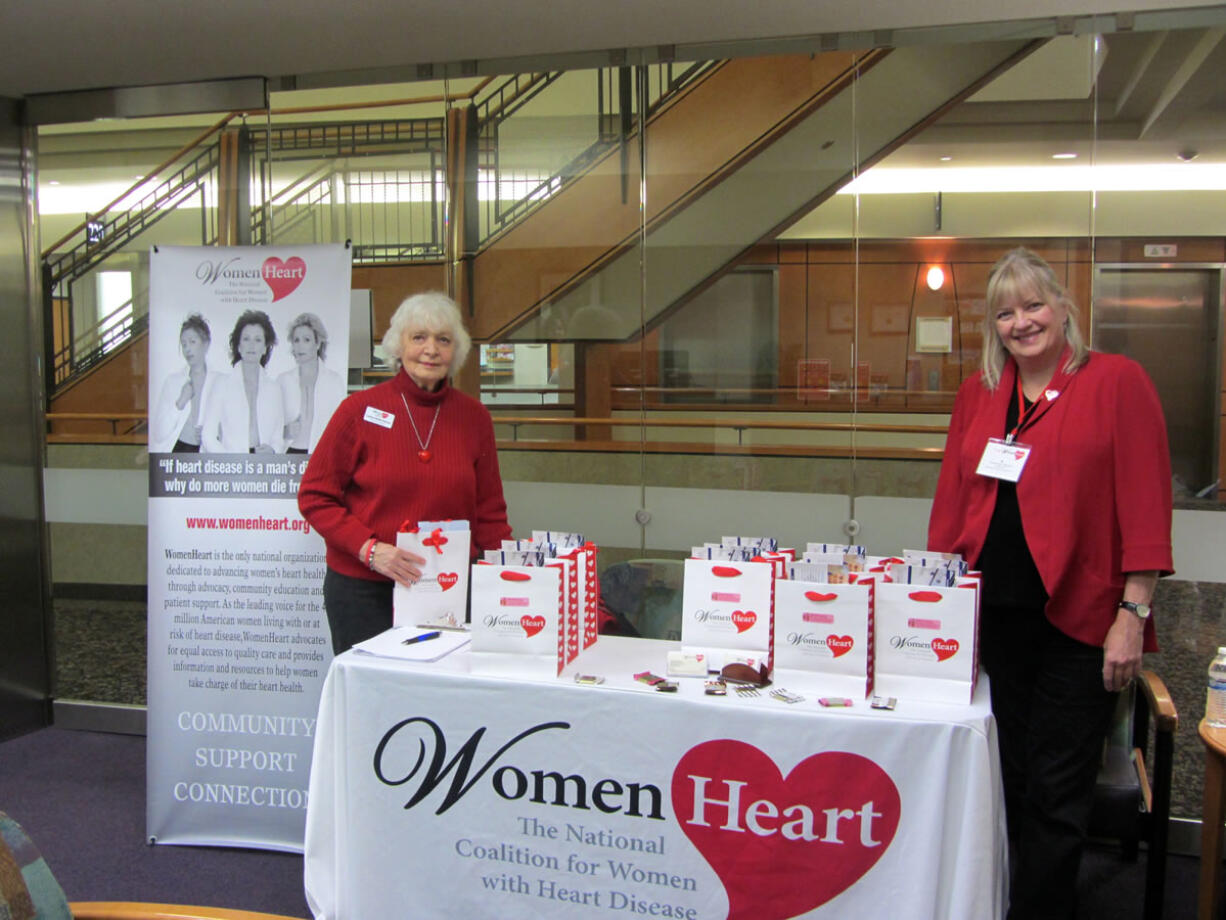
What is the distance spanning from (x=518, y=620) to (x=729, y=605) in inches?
19.6

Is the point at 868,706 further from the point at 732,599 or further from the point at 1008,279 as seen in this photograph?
the point at 1008,279

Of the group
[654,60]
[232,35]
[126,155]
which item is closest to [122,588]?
[126,155]

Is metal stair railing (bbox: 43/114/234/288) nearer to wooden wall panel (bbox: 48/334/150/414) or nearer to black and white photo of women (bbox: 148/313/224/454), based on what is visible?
wooden wall panel (bbox: 48/334/150/414)

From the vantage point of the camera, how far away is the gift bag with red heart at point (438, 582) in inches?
98.7

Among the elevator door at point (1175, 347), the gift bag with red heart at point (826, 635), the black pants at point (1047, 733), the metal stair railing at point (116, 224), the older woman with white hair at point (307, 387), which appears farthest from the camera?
the metal stair railing at point (116, 224)

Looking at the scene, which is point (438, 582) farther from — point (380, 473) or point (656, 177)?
point (656, 177)

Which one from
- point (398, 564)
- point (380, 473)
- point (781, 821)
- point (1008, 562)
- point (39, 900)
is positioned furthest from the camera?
point (380, 473)

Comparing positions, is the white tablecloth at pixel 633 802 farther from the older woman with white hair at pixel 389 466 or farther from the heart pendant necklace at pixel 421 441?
the heart pendant necklace at pixel 421 441

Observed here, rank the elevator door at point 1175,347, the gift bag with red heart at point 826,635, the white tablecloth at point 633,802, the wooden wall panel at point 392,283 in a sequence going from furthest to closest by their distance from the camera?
the wooden wall panel at point 392,283 < the elevator door at point 1175,347 < the gift bag with red heart at point 826,635 < the white tablecloth at point 633,802

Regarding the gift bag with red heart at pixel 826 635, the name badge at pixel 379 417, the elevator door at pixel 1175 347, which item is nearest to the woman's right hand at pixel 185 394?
the name badge at pixel 379 417

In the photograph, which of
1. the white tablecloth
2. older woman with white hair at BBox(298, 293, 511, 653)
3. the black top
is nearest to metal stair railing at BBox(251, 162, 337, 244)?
older woman with white hair at BBox(298, 293, 511, 653)

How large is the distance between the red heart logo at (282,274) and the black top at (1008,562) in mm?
2276

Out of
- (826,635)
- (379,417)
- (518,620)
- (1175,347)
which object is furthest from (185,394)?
(1175,347)

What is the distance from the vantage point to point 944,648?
6.48 ft
